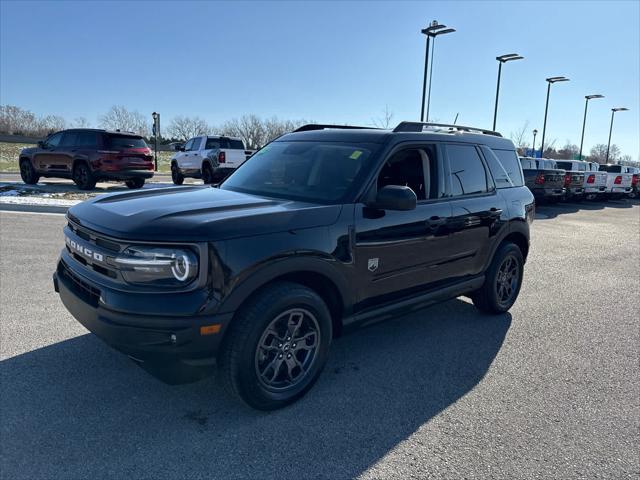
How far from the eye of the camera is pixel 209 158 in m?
17.5

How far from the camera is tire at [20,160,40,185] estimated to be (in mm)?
15672

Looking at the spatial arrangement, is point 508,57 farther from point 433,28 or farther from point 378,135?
point 378,135

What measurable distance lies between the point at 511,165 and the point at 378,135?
7.45 ft

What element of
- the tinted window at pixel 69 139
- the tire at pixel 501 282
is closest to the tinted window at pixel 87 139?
the tinted window at pixel 69 139

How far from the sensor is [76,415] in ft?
9.66

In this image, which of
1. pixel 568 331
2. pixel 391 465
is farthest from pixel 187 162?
pixel 391 465

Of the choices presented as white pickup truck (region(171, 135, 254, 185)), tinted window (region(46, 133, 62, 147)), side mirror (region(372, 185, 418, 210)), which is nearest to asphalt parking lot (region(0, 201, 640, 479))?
side mirror (region(372, 185, 418, 210))

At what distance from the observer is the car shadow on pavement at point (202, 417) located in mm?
2561

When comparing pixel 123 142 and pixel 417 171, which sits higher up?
pixel 123 142

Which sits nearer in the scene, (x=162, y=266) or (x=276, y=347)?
(x=162, y=266)

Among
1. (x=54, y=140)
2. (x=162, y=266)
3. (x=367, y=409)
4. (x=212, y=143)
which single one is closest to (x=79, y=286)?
(x=162, y=266)

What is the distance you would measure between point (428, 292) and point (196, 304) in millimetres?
2237

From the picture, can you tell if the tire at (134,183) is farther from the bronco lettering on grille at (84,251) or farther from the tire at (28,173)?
the bronco lettering on grille at (84,251)

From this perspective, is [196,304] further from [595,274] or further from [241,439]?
[595,274]
